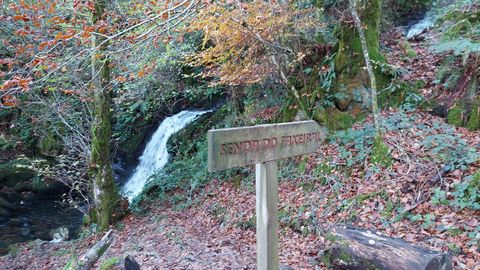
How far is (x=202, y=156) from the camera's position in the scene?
11.1 meters

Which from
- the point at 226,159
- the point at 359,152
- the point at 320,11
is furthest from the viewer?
the point at 320,11

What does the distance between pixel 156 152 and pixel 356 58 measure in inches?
341

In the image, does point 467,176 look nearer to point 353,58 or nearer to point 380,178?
point 380,178

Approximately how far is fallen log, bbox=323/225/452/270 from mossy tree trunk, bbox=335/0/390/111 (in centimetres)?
379

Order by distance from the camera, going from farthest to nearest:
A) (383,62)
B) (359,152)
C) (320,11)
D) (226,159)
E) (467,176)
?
1. (320,11)
2. (383,62)
3. (359,152)
4. (467,176)
5. (226,159)

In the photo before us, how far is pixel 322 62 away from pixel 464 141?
3.71 m

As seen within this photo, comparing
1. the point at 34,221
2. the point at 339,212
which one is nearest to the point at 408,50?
the point at 339,212

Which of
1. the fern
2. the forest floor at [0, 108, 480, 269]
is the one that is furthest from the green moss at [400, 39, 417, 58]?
the forest floor at [0, 108, 480, 269]

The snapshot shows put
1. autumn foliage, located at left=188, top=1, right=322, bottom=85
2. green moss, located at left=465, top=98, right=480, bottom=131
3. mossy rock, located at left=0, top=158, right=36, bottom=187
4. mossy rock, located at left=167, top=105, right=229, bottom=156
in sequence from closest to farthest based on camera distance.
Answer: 1. green moss, located at left=465, top=98, right=480, bottom=131
2. autumn foliage, located at left=188, top=1, right=322, bottom=85
3. mossy rock, located at left=167, top=105, right=229, bottom=156
4. mossy rock, located at left=0, top=158, right=36, bottom=187

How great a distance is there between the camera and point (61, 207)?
12781 mm

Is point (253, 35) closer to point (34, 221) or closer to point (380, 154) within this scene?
point (380, 154)

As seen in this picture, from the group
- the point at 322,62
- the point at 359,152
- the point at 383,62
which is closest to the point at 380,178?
the point at 359,152

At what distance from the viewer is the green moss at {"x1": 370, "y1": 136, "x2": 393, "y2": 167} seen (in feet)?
20.1

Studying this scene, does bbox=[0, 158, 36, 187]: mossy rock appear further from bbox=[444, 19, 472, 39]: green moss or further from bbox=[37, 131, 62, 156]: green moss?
bbox=[444, 19, 472, 39]: green moss
